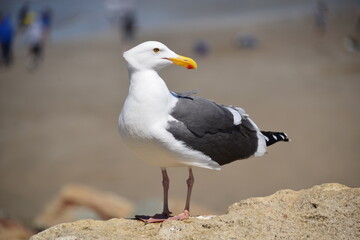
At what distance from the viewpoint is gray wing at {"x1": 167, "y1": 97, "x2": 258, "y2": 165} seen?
475 cm

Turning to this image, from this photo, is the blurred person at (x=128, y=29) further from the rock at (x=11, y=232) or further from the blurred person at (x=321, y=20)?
the rock at (x=11, y=232)

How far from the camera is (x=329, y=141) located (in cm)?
1424

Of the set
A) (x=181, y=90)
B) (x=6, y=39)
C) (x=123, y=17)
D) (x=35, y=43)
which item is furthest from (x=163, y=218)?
(x=123, y=17)

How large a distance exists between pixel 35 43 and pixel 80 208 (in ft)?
58.1

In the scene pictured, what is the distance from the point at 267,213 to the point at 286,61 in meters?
19.5

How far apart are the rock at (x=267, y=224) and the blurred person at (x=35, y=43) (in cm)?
2115

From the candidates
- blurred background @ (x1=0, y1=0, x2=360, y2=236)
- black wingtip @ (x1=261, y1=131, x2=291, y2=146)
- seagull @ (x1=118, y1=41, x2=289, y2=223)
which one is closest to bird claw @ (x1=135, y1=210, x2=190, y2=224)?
seagull @ (x1=118, y1=41, x2=289, y2=223)

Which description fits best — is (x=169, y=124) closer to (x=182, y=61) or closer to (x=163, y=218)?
(x=182, y=61)

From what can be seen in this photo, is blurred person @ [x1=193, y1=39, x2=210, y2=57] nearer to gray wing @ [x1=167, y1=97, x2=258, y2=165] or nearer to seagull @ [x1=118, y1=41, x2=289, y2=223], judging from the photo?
gray wing @ [x1=167, y1=97, x2=258, y2=165]

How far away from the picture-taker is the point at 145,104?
4.64 meters

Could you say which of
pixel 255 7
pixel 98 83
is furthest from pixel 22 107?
pixel 255 7

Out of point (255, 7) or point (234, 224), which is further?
point (255, 7)

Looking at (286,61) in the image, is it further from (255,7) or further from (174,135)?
(174,135)

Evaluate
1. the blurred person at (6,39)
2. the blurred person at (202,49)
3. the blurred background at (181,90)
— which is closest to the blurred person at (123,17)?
the blurred background at (181,90)
